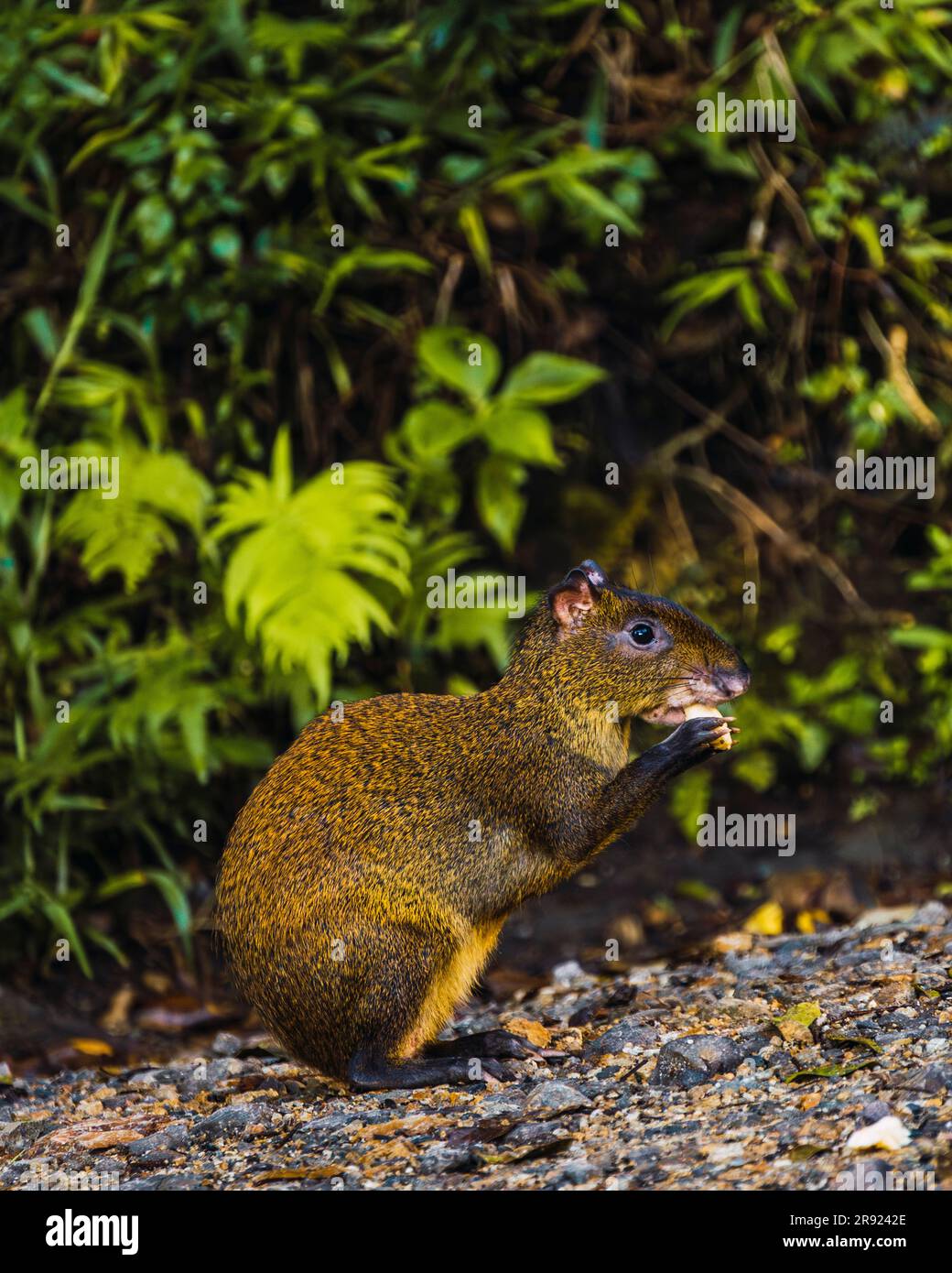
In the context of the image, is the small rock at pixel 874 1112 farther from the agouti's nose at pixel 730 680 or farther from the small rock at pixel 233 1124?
the small rock at pixel 233 1124

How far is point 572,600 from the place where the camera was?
5270mm

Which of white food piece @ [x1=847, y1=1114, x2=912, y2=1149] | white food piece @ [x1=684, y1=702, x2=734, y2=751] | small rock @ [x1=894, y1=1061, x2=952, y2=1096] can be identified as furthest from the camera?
white food piece @ [x1=684, y1=702, x2=734, y2=751]

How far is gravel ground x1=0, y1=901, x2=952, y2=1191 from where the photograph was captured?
3.88m

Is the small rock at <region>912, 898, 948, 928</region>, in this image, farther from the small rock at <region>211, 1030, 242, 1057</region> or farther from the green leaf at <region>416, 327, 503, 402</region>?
the green leaf at <region>416, 327, 503, 402</region>

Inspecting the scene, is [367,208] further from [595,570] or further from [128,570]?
[595,570]

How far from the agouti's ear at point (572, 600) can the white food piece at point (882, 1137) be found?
78.5 inches

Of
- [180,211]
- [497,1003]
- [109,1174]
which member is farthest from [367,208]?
[109,1174]

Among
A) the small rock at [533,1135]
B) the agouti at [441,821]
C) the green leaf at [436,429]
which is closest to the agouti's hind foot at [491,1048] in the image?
the agouti at [441,821]

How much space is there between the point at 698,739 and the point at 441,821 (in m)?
0.84

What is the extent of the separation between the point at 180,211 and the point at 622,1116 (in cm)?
549

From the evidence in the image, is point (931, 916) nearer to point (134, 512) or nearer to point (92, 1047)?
point (92, 1047)

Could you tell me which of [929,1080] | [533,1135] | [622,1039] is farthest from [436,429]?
[929,1080]

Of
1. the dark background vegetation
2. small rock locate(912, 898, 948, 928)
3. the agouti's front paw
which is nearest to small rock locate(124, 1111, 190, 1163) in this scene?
the agouti's front paw

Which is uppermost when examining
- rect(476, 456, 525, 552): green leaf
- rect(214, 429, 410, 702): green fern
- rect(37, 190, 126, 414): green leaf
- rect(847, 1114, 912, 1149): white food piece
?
rect(37, 190, 126, 414): green leaf
